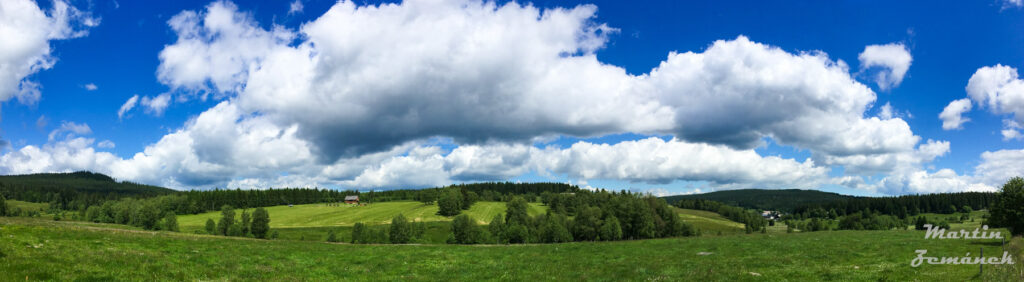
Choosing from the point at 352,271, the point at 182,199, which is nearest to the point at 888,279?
the point at 352,271

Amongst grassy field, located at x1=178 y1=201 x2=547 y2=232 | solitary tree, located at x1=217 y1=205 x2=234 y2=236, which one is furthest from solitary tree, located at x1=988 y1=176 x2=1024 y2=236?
solitary tree, located at x1=217 y1=205 x2=234 y2=236

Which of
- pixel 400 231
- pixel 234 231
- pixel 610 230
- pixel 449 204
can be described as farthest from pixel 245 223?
pixel 610 230

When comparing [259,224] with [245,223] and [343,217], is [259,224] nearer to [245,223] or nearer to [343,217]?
[245,223]

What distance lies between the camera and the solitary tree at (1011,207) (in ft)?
160

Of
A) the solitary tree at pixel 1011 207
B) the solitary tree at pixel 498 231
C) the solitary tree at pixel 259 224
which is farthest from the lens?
the solitary tree at pixel 259 224

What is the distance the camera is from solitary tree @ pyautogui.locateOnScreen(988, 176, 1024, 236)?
160ft

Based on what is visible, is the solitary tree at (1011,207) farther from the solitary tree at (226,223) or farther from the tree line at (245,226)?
the solitary tree at (226,223)

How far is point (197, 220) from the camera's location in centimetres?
16775

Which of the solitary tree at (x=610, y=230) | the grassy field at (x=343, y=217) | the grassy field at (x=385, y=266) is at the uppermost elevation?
the grassy field at (x=385, y=266)

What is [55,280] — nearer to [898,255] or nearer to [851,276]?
[851,276]

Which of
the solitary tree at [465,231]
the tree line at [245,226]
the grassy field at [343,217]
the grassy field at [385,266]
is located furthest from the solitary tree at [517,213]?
the grassy field at [385,266]

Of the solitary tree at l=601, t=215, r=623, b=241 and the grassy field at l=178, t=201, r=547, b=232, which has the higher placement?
the solitary tree at l=601, t=215, r=623, b=241

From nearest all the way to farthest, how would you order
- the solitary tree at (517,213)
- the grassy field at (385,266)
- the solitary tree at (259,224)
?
the grassy field at (385,266)
the solitary tree at (259,224)
the solitary tree at (517,213)

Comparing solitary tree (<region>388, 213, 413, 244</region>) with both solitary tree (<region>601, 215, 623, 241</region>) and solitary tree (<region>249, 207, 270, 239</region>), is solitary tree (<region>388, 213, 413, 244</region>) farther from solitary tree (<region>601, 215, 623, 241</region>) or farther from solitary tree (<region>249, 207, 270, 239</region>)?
solitary tree (<region>601, 215, 623, 241</region>)
